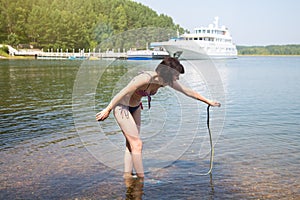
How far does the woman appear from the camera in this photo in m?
6.09

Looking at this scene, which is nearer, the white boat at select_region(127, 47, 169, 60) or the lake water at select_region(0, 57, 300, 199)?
the lake water at select_region(0, 57, 300, 199)

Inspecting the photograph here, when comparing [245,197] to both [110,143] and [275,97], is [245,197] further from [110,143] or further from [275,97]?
[275,97]

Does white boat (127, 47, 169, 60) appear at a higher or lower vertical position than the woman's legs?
higher

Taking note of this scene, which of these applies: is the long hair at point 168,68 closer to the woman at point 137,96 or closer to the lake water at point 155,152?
the woman at point 137,96

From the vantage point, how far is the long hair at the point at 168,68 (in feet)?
19.8

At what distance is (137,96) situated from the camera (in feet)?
21.2

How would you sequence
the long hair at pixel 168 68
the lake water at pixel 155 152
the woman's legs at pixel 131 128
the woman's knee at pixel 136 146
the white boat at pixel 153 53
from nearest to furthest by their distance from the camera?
1. the long hair at pixel 168 68
2. the woman's legs at pixel 131 128
3. the woman's knee at pixel 136 146
4. the lake water at pixel 155 152
5. the white boat at pixel 153 53

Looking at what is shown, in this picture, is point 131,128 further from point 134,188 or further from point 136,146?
point 134,188

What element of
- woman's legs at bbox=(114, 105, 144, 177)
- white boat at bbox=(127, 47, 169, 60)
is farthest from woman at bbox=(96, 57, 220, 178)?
white boat at bbox=(127, 47, 169, 60)

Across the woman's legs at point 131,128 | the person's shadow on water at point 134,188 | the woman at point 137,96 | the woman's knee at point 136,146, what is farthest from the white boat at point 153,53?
the person's shadow on water at point 134,188

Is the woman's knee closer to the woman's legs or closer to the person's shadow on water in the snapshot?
the woman's legs

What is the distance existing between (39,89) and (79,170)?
1772 cm

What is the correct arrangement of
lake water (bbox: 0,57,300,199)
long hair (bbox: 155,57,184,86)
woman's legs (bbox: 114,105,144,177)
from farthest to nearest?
1. lake water (bbox: 0,57,300,199)
2. woman's legs (bbox: 114,105,144,177)
3. long hair (bbox: 155,57,184,86)

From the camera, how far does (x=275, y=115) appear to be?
15.5 m
